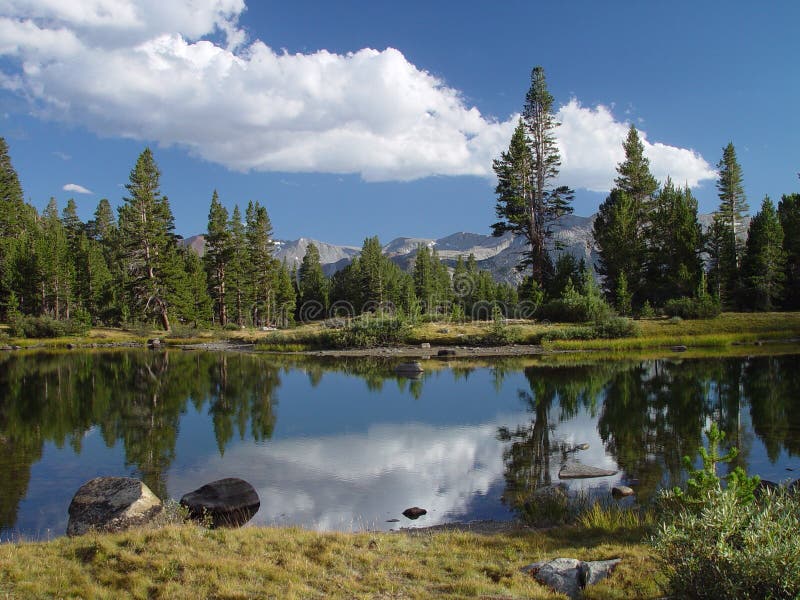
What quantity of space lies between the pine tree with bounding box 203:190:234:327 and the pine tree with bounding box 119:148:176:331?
7.93 metres

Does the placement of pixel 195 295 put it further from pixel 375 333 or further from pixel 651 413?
pixel 651 413

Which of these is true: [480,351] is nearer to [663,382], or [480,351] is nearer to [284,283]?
[663,382]

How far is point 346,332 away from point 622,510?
38191 millimetres

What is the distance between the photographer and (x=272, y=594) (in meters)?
6.39

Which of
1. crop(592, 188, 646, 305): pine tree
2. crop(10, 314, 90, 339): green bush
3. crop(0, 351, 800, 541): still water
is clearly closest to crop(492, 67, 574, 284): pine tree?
crop(592, 188, 646, 305): pine tree

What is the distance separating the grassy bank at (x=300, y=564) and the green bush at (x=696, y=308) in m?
41.9

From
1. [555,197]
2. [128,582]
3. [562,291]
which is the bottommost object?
[128,582]

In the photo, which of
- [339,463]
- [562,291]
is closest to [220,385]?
[339,463]

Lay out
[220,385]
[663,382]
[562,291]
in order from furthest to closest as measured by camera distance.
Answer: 1. [562,291]
2. [220,385]
3. [663,382]

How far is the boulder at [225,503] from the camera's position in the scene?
10.6 meters

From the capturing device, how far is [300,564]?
23.8ft

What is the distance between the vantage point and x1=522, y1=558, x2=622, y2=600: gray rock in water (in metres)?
6.52

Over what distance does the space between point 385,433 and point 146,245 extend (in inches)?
2172

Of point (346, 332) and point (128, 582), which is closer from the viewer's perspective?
point (128, 582)
